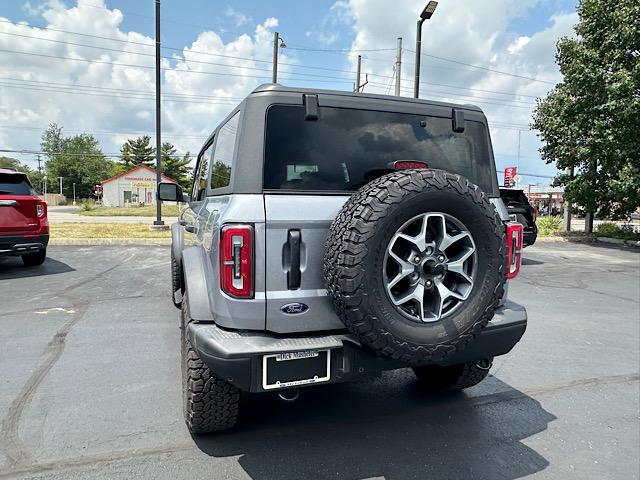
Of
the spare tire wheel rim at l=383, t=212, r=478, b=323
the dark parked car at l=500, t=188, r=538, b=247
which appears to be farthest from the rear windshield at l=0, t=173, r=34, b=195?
the dark parked car at l=500, t=188, r=538, b=247

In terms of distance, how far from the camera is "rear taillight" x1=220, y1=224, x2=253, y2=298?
2.15 metres

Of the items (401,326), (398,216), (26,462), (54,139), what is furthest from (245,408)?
(54,139)

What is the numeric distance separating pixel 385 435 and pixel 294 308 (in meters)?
1.14

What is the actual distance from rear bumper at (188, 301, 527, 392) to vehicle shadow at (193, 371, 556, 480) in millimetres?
577

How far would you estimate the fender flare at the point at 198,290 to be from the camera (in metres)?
2.38

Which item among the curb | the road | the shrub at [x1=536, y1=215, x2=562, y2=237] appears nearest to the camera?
the curb

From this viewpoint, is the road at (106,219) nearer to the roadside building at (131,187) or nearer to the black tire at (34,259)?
→ the black tire at (34,259)

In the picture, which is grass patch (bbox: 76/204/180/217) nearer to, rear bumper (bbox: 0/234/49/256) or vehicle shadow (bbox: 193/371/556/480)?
rear bumper (bbox: 0/234/49/256)

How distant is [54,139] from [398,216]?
10756cm

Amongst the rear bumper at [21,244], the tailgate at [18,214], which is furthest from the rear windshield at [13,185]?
the rear bumper at [21,244]

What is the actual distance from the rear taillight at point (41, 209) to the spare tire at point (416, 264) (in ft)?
22.6

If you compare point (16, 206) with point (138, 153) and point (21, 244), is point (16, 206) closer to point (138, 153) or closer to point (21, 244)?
point (21, 244)

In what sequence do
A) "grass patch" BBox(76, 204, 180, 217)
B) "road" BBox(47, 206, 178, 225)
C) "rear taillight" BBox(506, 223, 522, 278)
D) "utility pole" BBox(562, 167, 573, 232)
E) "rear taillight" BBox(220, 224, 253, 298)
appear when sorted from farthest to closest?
"grass patch" BBox(76, 204, 180, 217), "road" BBox(47, 206, 178, 225), "utility pole" BBox(562, 167, 573, 232), "rear taillight" BBox(506, 223, 522, 278), "rear taillight" BBox(220, 224, 253, 298)

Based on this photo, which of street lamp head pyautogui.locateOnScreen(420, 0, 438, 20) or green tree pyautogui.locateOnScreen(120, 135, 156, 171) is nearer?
street lamp head pyautogui.locateOnScreen(420, 0, 438, 20)
